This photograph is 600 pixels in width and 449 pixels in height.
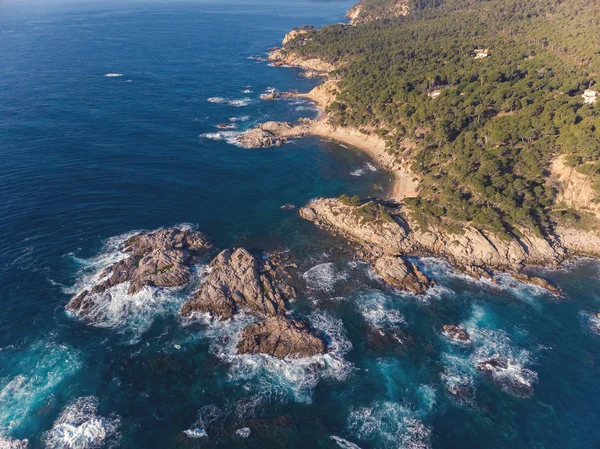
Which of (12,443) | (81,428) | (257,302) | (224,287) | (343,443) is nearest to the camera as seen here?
(12,443)

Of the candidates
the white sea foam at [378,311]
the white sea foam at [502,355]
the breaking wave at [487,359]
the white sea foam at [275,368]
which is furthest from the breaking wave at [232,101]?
the breaking wave at [487,359]

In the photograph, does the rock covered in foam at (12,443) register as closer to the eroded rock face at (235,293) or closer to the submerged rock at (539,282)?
the eroded rock face at (235,293)

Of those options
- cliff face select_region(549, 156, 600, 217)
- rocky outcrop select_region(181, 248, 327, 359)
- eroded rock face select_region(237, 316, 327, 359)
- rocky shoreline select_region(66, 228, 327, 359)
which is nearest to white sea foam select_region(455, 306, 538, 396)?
eroded rock face select_region(237, 316, 327, 359)

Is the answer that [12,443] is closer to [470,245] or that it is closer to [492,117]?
[470,245]

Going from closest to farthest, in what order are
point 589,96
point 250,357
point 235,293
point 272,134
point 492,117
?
point 250,357 < point 235,293 < point 589,96 < point 492,117 < point 272,134

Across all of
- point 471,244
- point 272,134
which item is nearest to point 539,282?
point 471,244

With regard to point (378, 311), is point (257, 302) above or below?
below

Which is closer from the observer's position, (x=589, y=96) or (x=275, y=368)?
(x=275, y=368)
